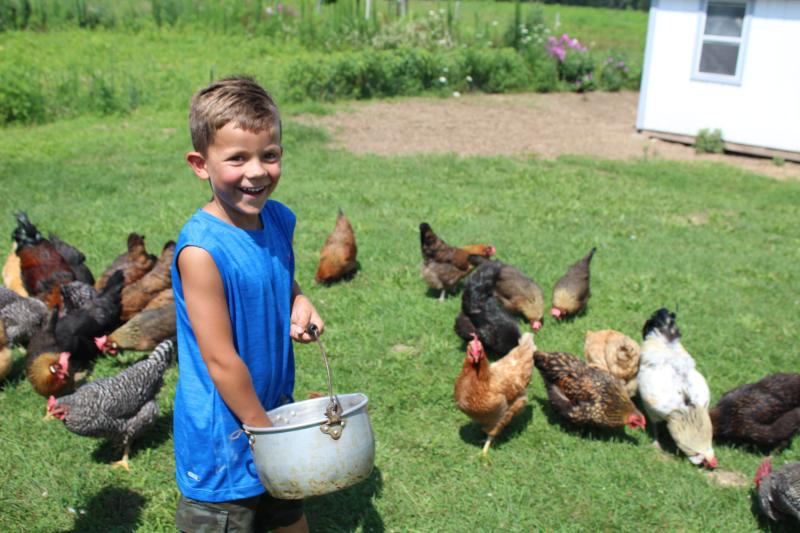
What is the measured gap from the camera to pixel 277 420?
249 centimetres

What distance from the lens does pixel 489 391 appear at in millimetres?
4270

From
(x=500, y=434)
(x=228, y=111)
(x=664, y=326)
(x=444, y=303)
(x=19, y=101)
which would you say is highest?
(x=228, y=111)

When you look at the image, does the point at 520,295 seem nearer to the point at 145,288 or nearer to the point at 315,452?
the point at 145,288

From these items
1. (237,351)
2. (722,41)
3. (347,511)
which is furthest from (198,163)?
(722,41)

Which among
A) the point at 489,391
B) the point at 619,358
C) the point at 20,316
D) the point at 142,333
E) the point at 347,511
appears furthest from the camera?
the point at 20,316

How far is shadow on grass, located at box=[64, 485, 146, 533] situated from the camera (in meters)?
3.59

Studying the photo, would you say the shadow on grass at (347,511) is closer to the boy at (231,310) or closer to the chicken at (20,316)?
the boy at (231,310)

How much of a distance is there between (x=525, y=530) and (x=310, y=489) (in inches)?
72.5

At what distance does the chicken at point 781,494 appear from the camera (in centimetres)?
357

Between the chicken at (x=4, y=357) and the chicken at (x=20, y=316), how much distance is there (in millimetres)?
293

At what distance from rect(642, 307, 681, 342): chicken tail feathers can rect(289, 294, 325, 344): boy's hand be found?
3231 mm

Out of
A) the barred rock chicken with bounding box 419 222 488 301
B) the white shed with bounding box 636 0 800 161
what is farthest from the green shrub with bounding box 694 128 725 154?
the barred rock chicken with bounding box 419 222 488 301

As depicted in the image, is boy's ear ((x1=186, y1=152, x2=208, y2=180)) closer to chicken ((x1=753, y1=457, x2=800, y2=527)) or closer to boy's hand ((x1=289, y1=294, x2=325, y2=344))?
boy's hand ((x1=289, y1=294, x2=325, y2=344))

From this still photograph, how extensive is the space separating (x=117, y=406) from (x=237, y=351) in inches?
81.3
